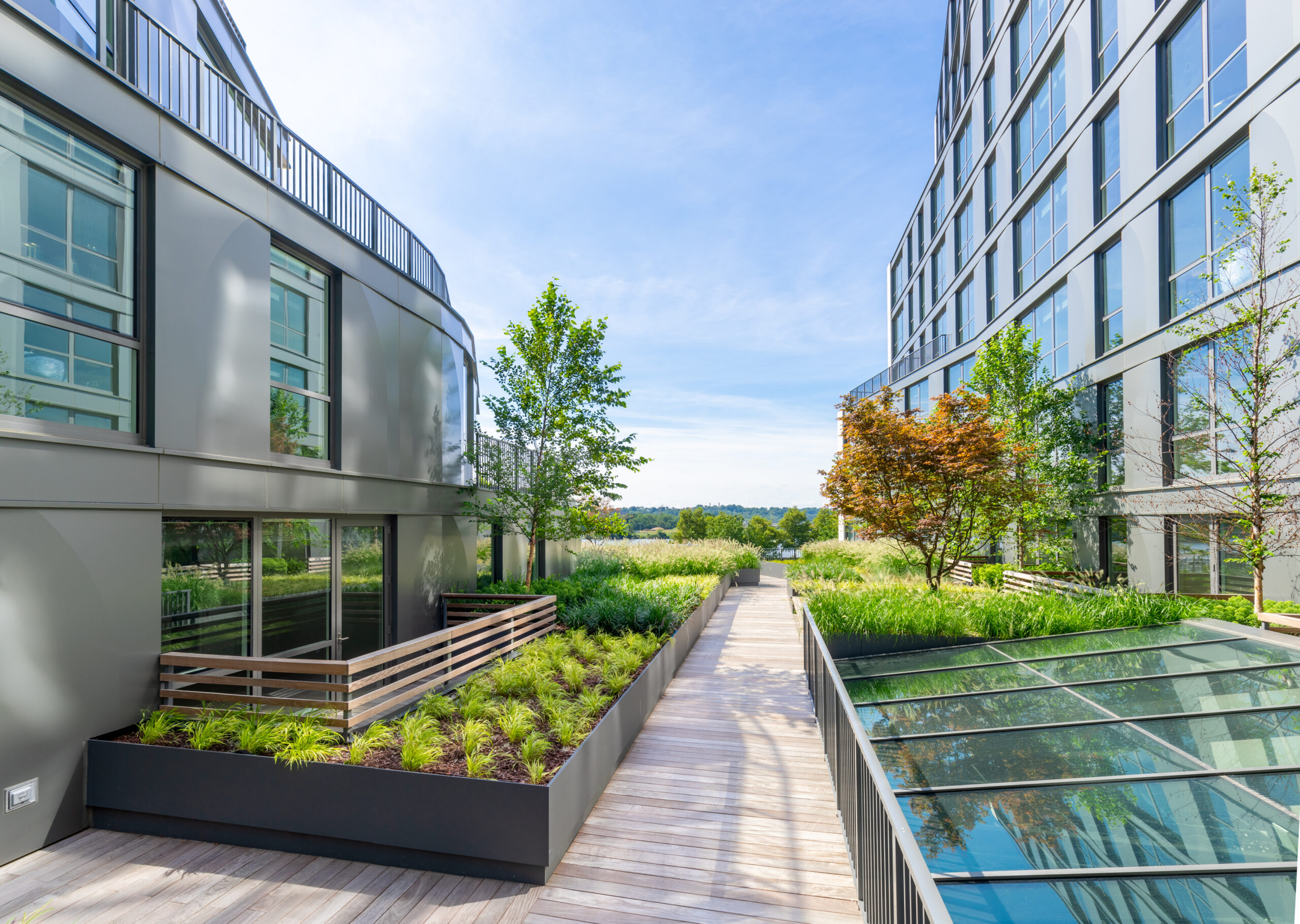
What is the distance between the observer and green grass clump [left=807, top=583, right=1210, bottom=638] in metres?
7.70

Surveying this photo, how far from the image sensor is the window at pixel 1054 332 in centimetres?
1451

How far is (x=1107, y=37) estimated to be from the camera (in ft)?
40.8

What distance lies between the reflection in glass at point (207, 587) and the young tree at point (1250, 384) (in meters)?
12.7

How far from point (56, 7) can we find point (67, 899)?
7619 millimetres

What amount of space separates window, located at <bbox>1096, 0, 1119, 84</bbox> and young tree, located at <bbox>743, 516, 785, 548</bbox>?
4897 centimetres

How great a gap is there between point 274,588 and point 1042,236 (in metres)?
18.7

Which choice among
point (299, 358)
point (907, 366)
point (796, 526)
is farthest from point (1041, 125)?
point (796, 526)

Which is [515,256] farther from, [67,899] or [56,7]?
[67,899]

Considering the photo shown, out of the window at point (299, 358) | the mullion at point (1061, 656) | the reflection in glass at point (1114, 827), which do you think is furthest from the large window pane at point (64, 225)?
the mullion at point (1061, 656)

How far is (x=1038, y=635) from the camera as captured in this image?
7.67 m

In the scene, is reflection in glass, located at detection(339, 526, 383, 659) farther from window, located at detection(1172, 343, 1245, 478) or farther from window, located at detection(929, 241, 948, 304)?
window, located at detection(929, 241, 948, 304)

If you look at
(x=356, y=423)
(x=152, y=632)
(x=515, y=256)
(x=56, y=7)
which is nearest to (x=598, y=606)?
(x=356, y=423)

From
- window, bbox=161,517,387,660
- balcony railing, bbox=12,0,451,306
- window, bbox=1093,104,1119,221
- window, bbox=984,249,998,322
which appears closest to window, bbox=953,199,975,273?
window, bbox=984,249,998,322

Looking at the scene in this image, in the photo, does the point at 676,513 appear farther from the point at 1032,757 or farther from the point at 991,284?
the point at 1032,757
